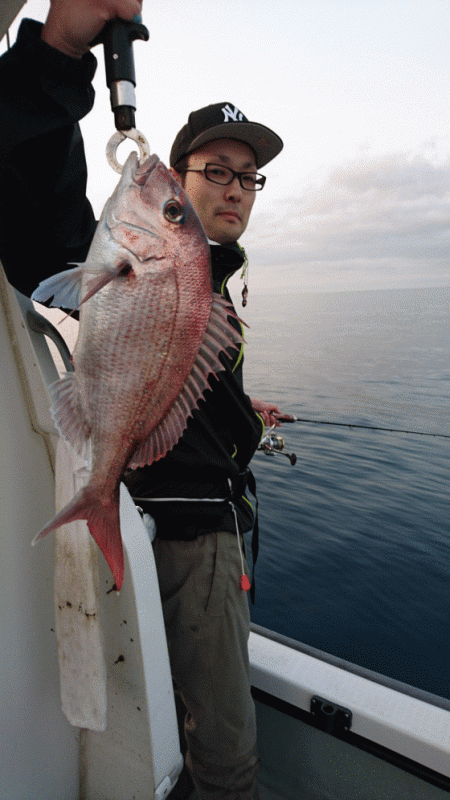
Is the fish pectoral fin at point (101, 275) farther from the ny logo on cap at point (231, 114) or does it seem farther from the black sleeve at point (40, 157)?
the ny logo on cap at point (231, 114)

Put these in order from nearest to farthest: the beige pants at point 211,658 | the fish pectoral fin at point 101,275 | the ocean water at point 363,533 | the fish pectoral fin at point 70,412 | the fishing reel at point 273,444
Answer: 1. the fish pectoral fin at point 101,275
2. the fish pectoral fin at point 70,412
3. the beige pants at point 211,658
4. the fishing reel at point 273,444
5. the ocean water at point 363,533

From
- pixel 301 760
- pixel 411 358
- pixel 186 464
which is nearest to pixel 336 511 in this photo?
pixel 301 760

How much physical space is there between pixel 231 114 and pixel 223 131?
0.45 ft

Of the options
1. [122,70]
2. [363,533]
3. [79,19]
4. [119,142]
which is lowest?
[363,533]

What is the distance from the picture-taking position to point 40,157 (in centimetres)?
130

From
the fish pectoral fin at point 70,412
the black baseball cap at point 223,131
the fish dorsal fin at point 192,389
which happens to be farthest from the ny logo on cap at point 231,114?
the fish pectoral fin at point 70,412

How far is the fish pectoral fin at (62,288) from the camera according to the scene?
1080 mm

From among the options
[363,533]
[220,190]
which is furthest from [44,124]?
[363,533]

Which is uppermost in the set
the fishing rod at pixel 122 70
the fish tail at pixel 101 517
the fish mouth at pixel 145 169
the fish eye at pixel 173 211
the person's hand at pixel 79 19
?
the person's hand at pixel 79 19

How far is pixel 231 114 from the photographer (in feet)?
7.47

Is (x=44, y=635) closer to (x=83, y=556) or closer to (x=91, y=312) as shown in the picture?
(x=83, y=556)

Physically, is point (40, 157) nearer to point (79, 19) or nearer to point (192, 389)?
point (79, 19)

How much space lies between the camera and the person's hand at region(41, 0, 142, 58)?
1.11 meters

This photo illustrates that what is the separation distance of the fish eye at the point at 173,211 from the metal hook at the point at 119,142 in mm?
134
